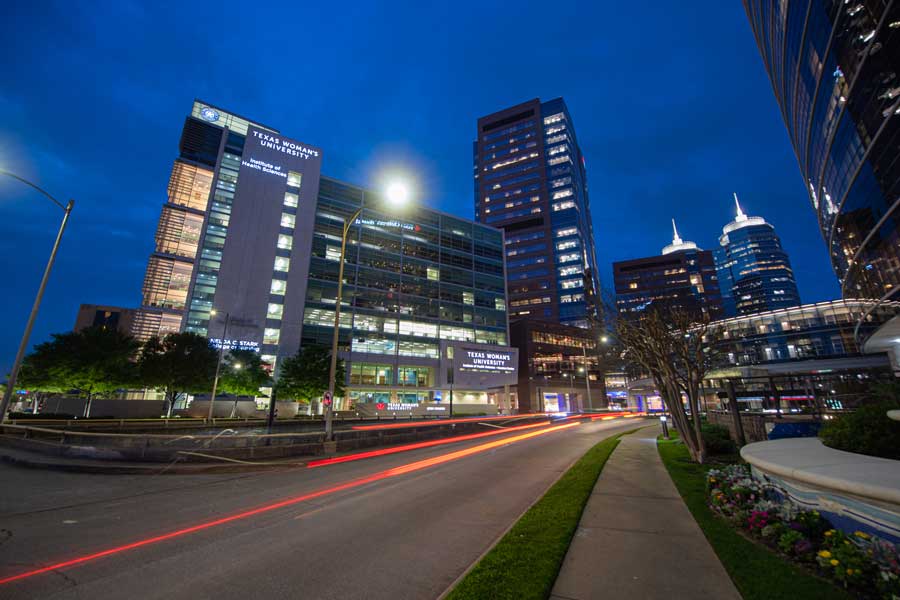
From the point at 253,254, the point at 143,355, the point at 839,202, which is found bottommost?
the point at 143,355

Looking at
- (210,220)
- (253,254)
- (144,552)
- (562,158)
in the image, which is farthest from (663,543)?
(562,158)

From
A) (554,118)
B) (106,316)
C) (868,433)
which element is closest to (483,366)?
(868,433)

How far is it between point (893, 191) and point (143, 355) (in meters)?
60.5

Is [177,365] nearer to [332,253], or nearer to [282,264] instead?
[282,264]

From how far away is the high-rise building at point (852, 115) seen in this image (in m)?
19.5

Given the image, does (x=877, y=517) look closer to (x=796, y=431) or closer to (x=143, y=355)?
(x=796, y=431)

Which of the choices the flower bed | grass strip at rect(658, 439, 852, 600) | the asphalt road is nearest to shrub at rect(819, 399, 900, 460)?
the flower bed

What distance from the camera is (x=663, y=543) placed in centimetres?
595

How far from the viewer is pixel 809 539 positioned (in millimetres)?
4926

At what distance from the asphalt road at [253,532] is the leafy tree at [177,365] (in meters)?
30.1

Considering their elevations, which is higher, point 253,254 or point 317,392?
point 253,254

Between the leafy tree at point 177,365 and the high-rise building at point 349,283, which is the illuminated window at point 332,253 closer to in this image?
the high-rise building at point 349,283

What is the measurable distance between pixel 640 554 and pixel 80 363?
4547 centimetres

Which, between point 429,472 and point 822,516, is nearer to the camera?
point 822,516
